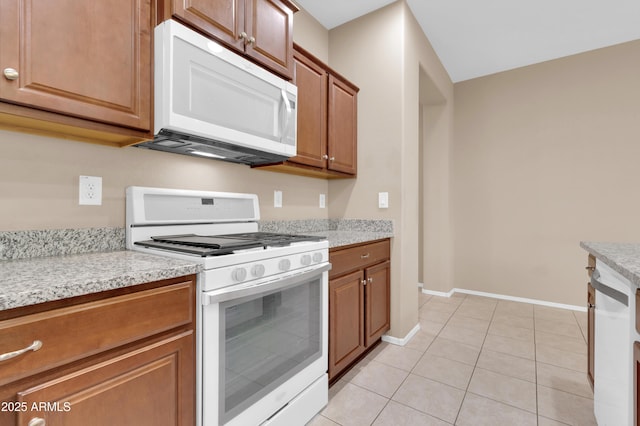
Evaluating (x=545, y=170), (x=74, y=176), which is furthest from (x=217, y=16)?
(x=545, y=170)

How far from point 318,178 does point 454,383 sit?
6.01 ft

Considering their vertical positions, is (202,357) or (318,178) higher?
(318,178)

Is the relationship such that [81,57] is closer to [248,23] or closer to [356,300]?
[248,23]

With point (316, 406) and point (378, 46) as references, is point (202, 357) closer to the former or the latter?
point (316, 406)

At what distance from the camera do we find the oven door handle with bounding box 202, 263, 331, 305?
42.2 inches

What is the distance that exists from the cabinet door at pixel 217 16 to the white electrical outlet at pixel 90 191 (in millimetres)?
802

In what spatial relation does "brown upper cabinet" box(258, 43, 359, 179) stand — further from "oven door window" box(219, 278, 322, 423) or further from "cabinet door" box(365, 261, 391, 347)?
"oven door window" box(219, 278, 322, 423)

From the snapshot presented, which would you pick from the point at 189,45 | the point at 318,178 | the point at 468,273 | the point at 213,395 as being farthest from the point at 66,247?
the point at 468,273

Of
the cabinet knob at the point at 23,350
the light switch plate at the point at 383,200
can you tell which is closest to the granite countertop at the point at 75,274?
the cabinet knob at the point at 23,350

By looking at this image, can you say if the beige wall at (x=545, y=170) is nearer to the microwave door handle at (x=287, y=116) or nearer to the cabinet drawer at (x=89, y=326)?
the microwave door handle at (x=287, y=116)

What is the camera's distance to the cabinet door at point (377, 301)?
2.18 meters

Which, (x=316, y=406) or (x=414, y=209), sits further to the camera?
(x=414, y=209)

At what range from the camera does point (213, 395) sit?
1.09m

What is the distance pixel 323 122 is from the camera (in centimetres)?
231
